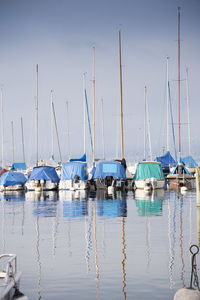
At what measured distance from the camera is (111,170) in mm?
49688

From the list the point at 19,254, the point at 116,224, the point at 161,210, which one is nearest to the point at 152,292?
the point at 19,254

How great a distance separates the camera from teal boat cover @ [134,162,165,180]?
51081 mm

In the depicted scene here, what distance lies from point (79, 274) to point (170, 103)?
58.1 m

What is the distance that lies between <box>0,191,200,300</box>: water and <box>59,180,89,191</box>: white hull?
22.8 m

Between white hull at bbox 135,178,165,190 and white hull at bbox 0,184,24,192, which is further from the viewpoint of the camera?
white hull at bbox 0,184,24,192

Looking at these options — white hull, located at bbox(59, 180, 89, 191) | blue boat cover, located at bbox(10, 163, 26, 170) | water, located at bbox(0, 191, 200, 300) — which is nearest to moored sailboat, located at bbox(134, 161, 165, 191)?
white hull, located at bbox(59, 180, 89, 191)

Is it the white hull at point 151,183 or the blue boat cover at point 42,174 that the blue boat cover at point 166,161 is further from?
the blue boat cover at point 42,174

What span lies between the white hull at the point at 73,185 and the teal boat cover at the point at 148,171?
6731 mm

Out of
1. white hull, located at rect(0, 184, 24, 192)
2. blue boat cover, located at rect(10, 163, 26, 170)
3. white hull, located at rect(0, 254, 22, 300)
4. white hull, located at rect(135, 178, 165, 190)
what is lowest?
white hull, located at rect(0, 184, 24, 192)

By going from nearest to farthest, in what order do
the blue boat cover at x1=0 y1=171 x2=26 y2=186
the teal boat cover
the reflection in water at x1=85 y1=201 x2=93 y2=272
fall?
the reflection in water at x1=85 y1=201 x2=93 y2=272
the teal boat cover
the blue boat cover at x1=0 y1=171 x2=26 y2=186

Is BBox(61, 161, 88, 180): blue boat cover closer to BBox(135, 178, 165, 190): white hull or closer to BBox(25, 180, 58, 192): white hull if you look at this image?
BBox(25, 180, 58, 192): white hull

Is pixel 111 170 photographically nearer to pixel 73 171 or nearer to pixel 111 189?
pixel 111 189

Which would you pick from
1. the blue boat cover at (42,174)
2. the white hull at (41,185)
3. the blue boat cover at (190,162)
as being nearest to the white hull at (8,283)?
the blue boat cover at (42,174)

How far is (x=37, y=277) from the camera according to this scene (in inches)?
508
